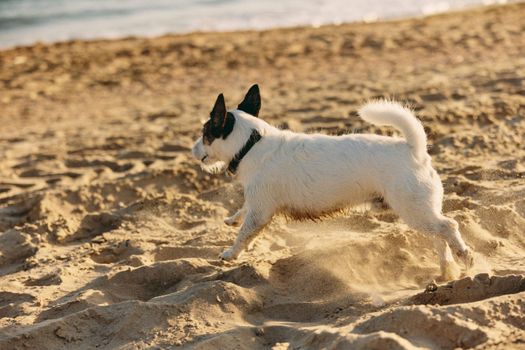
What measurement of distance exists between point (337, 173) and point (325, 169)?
0.31ft

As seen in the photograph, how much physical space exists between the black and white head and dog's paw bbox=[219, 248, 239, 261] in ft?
2.09

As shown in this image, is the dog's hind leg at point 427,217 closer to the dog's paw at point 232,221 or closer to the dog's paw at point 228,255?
the dog's paw at point 228,255

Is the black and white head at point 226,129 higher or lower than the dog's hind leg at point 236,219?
higher

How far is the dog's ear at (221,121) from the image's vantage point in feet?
17.2

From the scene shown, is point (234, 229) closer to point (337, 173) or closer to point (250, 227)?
point (250, 227)

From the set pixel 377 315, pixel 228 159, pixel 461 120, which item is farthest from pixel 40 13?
pixel 377 315

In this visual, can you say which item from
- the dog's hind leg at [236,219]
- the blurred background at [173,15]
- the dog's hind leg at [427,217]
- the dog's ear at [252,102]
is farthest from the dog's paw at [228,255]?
the blurred background at [173,15]

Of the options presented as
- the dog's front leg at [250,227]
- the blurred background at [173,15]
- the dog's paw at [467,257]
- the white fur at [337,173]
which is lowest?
the dog's paw at [467,257]

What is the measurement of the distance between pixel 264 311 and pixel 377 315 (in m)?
0.81

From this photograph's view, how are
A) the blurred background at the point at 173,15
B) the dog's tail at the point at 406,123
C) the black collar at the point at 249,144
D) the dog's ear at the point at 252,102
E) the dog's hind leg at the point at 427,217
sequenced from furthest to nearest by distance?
the blurred background at the point at 173,15 → the dog's ear at the point at 252,102 → the black collar at the point at 249,144 → the dog's tail at the point at 406,123 → the dog's hind leg at the point at 427,217

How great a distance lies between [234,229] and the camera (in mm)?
6055

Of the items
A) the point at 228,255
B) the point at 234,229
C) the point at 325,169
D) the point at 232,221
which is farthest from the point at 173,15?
the point at 325,169

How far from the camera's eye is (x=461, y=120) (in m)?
8.16

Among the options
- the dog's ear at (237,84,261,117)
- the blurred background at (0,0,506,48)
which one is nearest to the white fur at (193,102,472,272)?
the dog's ear at (237,84,261,117)
